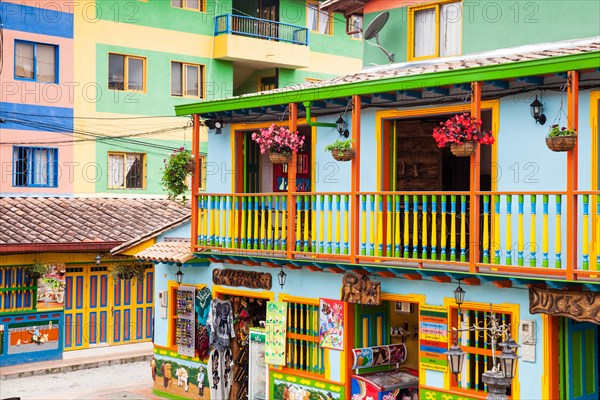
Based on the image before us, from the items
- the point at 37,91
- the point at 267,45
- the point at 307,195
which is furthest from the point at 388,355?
the point at 267,45

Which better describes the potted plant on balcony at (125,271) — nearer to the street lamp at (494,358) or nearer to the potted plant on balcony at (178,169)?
the potted plant on balcony at (178,169)

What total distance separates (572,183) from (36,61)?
1757cm

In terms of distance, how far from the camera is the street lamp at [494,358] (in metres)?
10.6

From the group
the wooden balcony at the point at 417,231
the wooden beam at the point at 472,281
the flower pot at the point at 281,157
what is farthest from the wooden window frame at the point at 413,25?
the wooden beam at the point at 472,281

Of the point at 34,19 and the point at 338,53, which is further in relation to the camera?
the point at 338,53

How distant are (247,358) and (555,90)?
8.35 meters

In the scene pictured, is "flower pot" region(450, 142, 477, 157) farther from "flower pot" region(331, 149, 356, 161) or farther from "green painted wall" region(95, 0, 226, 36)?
"green painted wall" region(95, 0, 226, 36)

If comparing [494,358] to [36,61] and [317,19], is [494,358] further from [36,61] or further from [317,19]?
[317,19]

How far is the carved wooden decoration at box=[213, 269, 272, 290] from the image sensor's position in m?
16.7

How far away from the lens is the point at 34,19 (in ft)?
81.2

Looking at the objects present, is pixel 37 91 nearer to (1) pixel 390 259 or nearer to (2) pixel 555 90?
(1) pixel 390 259

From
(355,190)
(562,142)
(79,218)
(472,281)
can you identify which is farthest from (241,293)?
(79,218)

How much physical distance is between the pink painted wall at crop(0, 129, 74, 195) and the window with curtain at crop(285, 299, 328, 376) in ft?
36.8

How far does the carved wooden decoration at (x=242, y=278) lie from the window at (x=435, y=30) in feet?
17.8
